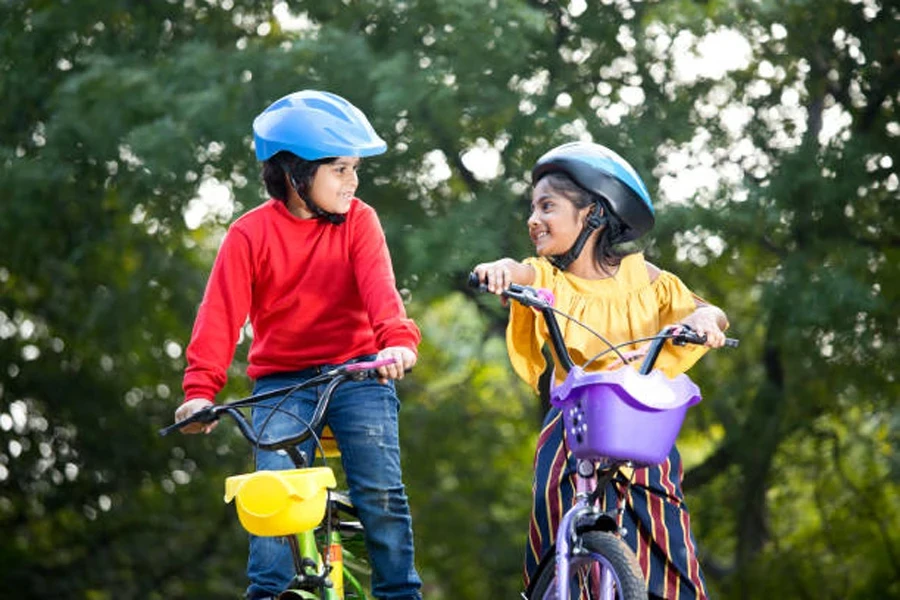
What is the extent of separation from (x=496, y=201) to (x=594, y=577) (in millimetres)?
4526

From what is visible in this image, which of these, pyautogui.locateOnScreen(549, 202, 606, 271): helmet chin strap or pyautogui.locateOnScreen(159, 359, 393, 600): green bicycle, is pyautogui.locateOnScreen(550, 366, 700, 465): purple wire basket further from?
pyautogui.locateOnScreen(549, 202, 606, 271): helmet chin strap

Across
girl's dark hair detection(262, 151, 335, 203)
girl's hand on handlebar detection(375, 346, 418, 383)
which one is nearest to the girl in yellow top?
girl's hand on handlebar detection(375, 346, 418, 383)

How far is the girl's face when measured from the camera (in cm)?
448

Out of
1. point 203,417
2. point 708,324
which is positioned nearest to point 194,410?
point 203,417

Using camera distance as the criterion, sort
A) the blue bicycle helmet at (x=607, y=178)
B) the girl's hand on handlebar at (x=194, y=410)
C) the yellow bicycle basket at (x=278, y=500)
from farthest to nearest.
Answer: the blue bicycle helmet at (x=607, y=178) → the girl's hand on handlebar at (x=194, y=410) → the yellow bicycle basket at (x=278, y=500)

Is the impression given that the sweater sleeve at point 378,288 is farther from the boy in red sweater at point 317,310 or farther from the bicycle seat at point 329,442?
the bicycle seat at point 329,442

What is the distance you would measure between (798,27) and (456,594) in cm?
494

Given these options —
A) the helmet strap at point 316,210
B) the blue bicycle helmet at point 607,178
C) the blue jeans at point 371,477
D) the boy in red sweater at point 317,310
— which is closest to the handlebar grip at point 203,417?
the boy in red sweater at point 317,310

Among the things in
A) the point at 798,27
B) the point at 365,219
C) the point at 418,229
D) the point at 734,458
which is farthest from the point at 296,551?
the point at 734,458

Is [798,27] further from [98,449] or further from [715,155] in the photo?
[98,449]

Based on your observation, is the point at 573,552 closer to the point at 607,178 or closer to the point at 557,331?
the point at 557,331

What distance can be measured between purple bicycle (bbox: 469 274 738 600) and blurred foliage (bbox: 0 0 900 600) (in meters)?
3.86

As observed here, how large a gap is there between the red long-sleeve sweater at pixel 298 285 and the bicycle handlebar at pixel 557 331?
0.42m

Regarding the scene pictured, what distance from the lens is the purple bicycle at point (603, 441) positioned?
3.76 m
